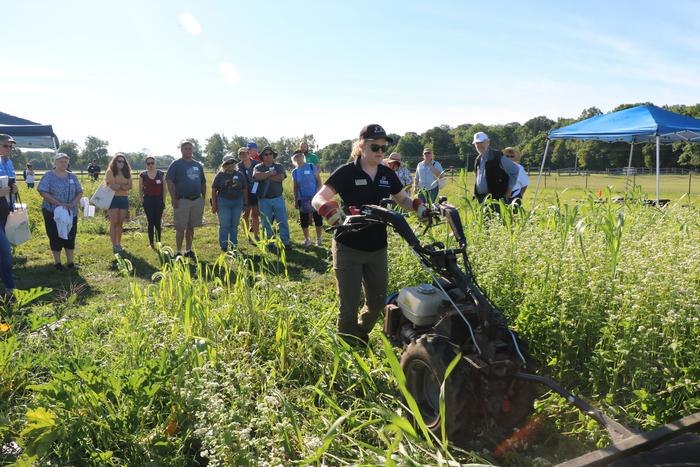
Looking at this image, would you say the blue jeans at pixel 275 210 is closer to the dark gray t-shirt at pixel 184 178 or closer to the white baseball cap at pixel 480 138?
the dark gray t-shirt at pixel 184 178

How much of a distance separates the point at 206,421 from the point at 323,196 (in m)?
1.62

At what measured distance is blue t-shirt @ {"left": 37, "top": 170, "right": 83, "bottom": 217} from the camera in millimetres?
7043

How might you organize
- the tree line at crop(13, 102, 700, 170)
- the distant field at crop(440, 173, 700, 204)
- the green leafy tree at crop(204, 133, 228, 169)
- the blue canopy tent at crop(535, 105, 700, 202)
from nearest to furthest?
the distant field at crop(440, 173, 700, 204), the blue canopy tent at crop(535, 105, 700, 202), the tree line at crop(13, 102, 700, 170), the green leafy tree at crop(204, 133, 228, 169)

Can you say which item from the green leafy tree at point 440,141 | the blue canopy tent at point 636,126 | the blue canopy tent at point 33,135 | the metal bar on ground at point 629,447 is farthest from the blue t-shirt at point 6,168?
the green leafy tree at point 440,141

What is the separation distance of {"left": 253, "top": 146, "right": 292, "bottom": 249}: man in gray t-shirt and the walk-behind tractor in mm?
5608

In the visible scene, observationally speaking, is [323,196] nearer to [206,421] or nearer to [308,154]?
[206,421]

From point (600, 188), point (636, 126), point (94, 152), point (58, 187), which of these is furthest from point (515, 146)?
point (94, 152)

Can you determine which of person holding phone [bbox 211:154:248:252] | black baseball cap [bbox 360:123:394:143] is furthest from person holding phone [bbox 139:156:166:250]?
black baseball cap [bbox 360:123:394:143]

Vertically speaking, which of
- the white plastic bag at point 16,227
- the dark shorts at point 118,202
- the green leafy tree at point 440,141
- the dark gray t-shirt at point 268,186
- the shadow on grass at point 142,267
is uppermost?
the green leafy tree at point 440,141

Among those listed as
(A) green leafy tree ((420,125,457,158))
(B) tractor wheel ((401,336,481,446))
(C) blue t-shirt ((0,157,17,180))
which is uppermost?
(A) green leafy tree ((420,125,457,158))

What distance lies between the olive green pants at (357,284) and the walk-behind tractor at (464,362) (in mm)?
570

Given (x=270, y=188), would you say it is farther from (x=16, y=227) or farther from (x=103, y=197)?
(x=16, y=227)

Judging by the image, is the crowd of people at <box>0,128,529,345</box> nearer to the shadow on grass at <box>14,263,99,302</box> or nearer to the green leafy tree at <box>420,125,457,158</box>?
the shadow on grass at <box>14,263,99,302</box>

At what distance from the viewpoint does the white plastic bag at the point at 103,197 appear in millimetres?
7848
